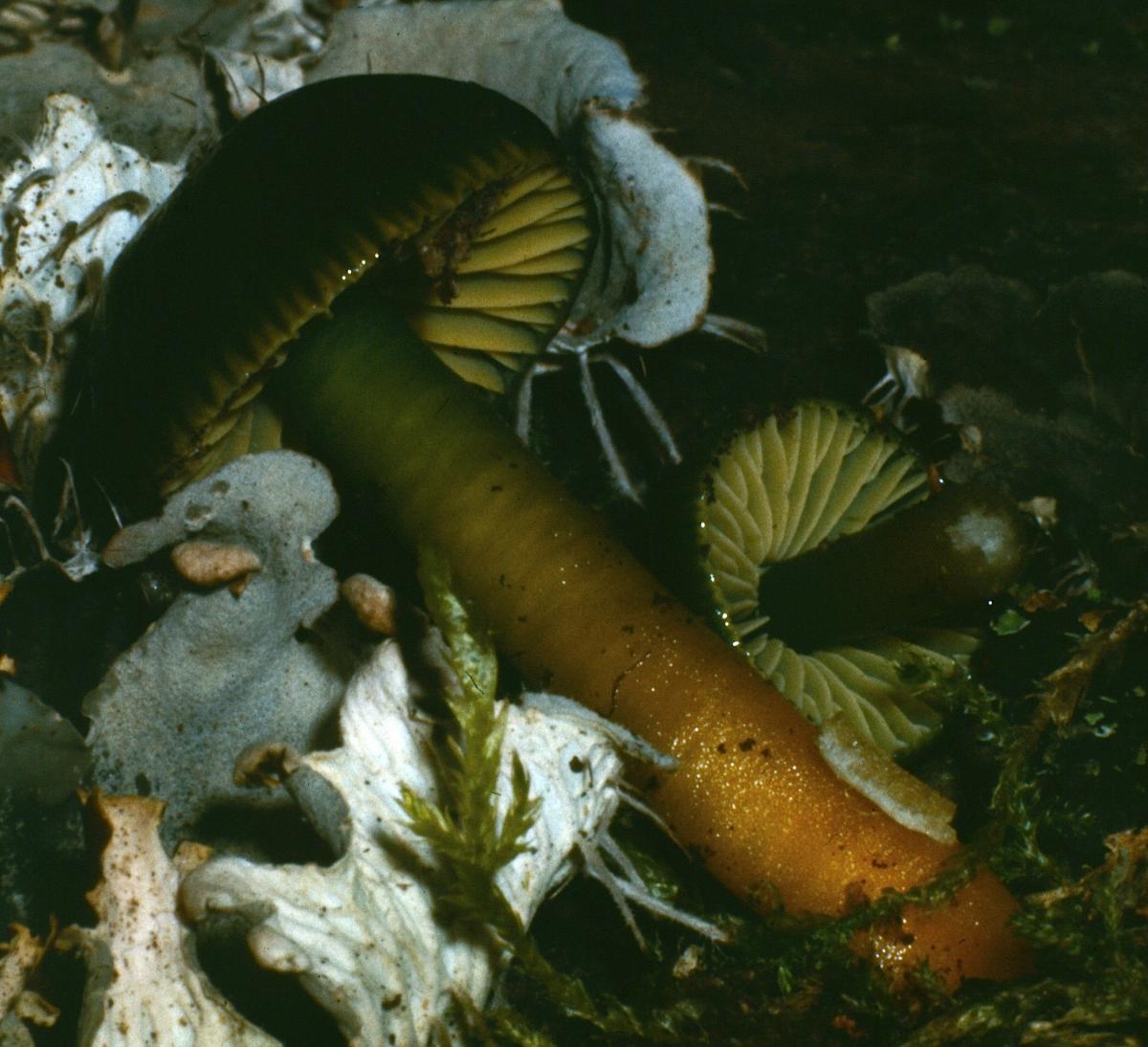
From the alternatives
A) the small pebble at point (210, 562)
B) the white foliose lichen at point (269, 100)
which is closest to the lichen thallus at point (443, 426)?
the small pebble at point (210, 562)

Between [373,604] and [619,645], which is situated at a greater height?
[373,604]

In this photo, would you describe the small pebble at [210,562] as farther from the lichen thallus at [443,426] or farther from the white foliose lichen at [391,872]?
the white foliose lichen at [391,872]

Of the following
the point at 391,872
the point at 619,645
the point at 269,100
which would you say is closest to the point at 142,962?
the point at 391,872

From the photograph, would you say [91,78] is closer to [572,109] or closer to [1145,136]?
[572,109]

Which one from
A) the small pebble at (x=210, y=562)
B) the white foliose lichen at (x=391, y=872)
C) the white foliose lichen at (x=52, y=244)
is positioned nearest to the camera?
the white foliose lichen at (x=391, y=872)

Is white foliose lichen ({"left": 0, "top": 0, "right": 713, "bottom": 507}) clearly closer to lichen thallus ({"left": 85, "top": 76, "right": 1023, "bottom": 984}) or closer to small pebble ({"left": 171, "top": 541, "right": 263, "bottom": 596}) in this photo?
lichen thallus ({"left": 85, "top": 76, "right": 1023, "bottom": 984})

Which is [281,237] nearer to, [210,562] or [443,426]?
[443,426]

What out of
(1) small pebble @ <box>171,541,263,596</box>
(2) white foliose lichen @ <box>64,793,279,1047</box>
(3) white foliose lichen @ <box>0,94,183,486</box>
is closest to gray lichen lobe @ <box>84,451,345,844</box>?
(1) small pebble @ <box>171,541,263,596</box>
